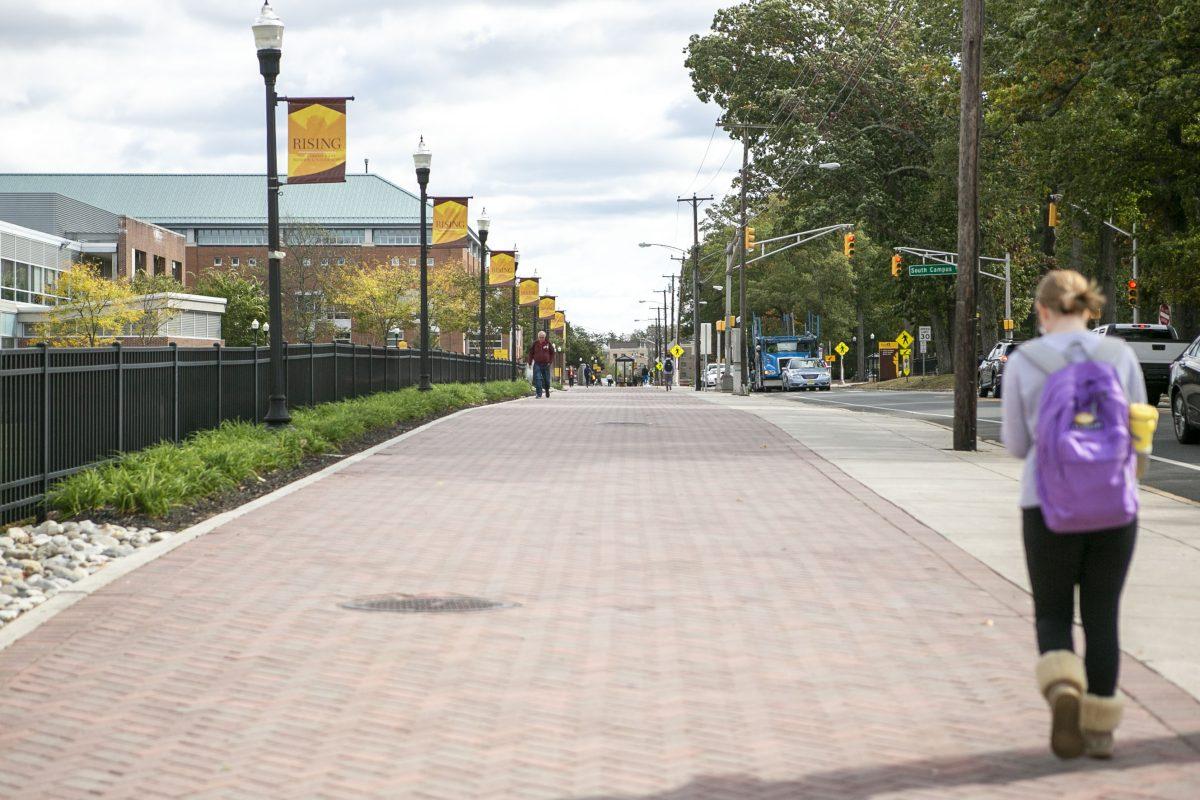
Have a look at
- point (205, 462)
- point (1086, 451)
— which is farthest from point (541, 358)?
point (1086, 451)

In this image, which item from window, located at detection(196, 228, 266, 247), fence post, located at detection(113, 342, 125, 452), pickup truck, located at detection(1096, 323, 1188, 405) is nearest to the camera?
fence post, located at detection(113, 342, 125, 452)

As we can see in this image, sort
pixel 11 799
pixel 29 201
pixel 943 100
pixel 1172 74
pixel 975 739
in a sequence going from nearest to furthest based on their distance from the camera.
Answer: pixel 11 799 → pixel 975 739 → pixel 1172 74 → pixel 943 100 → pixel 29 201

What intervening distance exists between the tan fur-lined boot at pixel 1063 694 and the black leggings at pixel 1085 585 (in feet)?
0.28

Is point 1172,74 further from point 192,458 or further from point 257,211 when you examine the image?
point 257,211

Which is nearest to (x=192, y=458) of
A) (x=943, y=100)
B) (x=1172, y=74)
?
(x=1172, y=74)

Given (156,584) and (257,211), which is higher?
(257,211)

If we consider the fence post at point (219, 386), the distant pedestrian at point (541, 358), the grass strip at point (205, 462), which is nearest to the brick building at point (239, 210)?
the distant pedestrian at point (541, 358)

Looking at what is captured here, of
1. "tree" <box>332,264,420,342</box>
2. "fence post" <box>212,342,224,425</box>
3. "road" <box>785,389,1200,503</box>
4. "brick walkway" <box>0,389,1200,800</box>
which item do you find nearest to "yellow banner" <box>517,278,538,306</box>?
"road" <box>785,389,1200,503</box>

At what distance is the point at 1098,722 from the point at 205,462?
10464 mm

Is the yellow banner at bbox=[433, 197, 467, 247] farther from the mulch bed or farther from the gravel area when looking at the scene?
the gravel area

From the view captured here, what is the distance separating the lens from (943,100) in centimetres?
3759

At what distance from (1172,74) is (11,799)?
86.9ft

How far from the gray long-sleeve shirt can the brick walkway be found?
102 centimetres

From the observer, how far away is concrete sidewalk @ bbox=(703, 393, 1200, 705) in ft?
24.2
